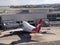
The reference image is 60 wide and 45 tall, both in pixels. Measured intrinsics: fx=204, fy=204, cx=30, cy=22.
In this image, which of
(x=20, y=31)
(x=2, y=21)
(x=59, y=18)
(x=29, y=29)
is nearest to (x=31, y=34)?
(x=29, y=29)

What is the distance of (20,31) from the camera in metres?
54.3

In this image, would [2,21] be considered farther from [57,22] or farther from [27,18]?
[57,22]

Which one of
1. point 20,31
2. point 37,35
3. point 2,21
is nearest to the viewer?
point 37,35

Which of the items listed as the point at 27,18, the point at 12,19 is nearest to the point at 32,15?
the point at 27,18

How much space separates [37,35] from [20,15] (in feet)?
78.5

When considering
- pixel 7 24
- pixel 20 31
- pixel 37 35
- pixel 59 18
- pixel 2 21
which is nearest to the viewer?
pixel 37 35

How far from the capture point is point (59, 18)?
7450cm

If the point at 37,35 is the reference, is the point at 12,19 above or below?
below

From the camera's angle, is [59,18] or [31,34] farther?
[59,18]

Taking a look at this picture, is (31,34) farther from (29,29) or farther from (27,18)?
(27,18)

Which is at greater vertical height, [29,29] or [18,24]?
[29,29]

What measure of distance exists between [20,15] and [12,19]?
10.3 feet

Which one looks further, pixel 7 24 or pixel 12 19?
pixel 12 19

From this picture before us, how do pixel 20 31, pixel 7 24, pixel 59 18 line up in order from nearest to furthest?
pixel 20 31
pixel 7 24
pixel 59 18
